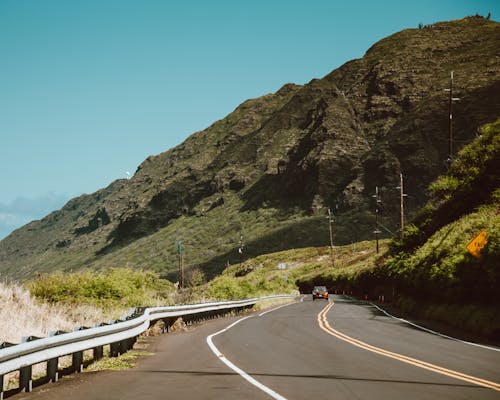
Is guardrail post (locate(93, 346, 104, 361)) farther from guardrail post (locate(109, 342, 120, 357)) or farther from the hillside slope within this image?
the hillside slope

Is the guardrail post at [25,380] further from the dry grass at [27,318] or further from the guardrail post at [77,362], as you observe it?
the dry grass at [27,318]

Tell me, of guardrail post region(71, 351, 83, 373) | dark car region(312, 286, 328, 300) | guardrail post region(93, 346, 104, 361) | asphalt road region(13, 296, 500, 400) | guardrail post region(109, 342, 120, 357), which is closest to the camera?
asphalt road region(13, 296, 500, 400)

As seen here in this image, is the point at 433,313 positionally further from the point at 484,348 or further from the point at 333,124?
the point at 333,124

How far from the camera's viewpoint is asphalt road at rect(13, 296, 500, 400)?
860 cm

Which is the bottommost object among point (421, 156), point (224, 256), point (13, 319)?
point (13, 319)

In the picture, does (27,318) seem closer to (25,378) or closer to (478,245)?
(25,378)

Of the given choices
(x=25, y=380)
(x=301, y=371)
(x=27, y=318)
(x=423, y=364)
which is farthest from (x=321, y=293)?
(x=25, y=380)

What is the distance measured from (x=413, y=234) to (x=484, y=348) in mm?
31508

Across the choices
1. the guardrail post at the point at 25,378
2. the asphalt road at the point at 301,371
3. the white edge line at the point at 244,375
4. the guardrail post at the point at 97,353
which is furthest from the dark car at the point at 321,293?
the guardrail post at the point at 25,378

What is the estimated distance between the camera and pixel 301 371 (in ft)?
35.5

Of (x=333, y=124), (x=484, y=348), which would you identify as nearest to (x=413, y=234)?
(x=484, y=348)

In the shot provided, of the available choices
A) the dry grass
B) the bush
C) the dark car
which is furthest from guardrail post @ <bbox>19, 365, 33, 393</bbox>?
the dark car

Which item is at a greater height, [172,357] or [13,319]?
[13,319]

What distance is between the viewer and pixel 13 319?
42.7 feet
